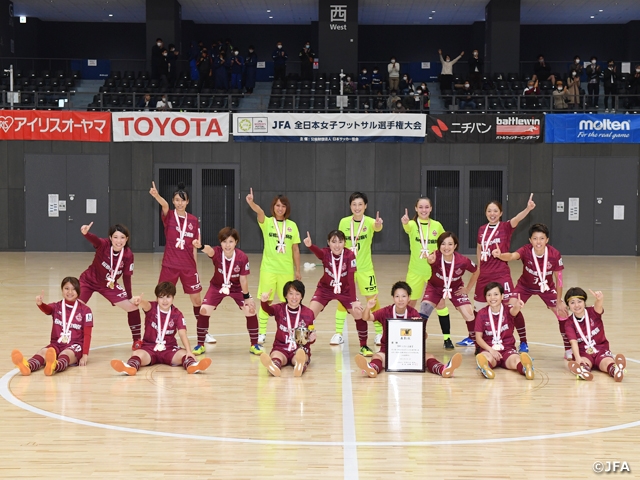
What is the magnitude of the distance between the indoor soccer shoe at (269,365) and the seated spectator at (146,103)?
18.6 metres

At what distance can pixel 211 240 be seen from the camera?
1045 inches

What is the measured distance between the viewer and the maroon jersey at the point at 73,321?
9.29m

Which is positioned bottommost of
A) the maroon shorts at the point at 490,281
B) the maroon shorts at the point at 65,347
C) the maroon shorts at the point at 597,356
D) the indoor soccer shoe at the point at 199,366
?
the indoor soccer shoe at the point at 199,366

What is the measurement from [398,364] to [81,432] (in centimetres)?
397

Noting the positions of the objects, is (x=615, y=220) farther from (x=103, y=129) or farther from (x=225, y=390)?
(x=225, y=390)

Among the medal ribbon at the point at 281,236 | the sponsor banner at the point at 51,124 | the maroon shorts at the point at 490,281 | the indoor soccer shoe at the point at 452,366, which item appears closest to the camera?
the indoor soccer shoe at the point at 452,366

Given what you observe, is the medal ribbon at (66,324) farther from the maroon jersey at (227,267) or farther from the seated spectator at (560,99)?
the seated spectator at (560,99)

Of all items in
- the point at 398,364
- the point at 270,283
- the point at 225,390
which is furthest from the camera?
the point at 270,283

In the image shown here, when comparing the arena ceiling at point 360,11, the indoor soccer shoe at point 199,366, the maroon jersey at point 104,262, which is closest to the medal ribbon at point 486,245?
the indoor soccer shoe at point 199,366

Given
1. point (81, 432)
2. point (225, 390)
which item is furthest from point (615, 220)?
point (81, 432)

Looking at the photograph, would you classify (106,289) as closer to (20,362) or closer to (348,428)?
(20,362)

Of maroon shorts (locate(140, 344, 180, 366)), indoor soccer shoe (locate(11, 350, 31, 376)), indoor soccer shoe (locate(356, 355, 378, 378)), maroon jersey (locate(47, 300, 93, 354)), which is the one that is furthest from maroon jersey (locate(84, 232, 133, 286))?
indoor soccer shoe (locate(356, 355, 378, 378))

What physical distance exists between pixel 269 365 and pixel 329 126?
17.7 meters

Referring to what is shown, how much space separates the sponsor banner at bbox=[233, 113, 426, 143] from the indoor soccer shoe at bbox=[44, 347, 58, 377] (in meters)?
17.7
